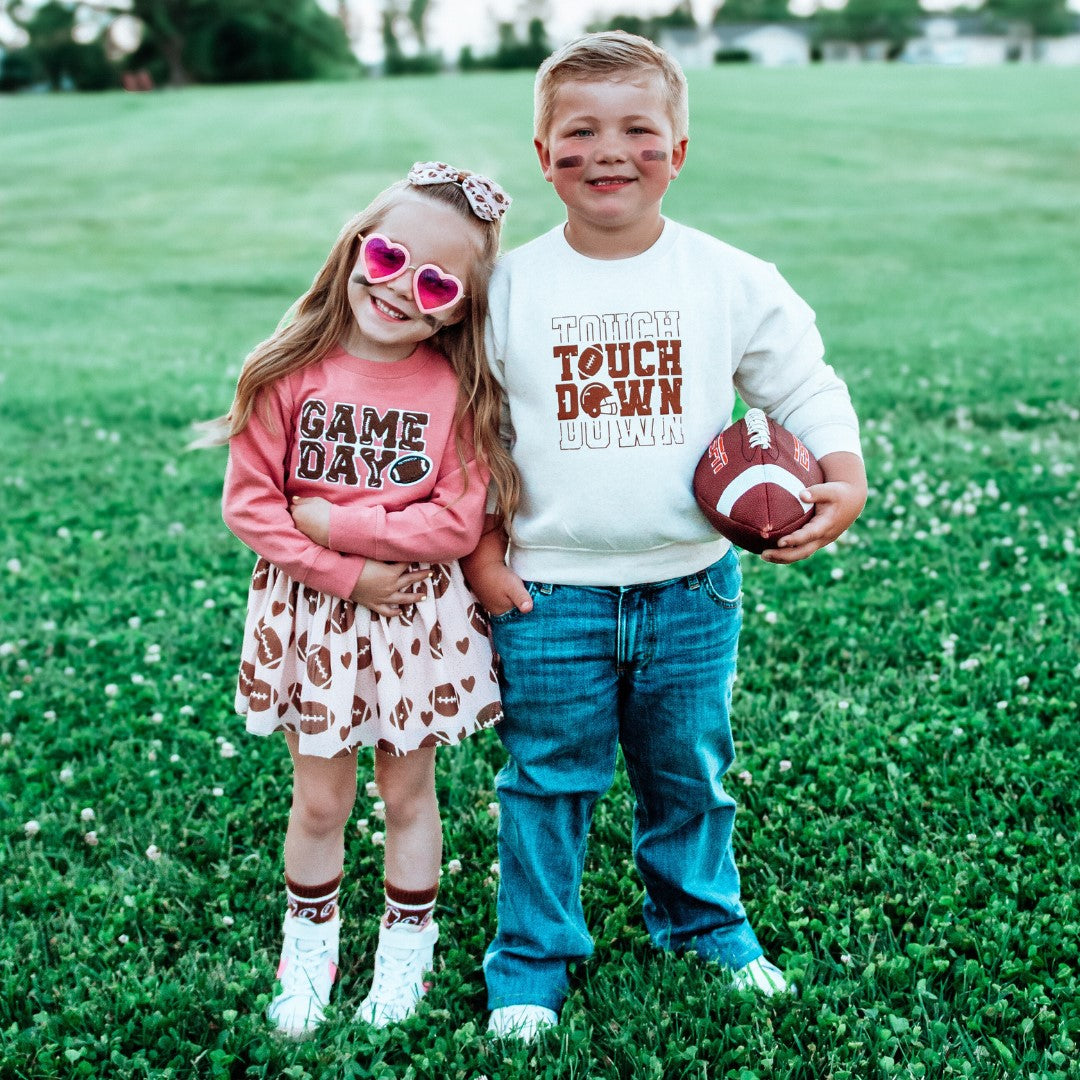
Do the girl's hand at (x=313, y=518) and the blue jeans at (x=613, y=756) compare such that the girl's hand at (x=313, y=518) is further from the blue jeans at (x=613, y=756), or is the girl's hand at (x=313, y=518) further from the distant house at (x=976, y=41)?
the distant house at (x=976, y=41)

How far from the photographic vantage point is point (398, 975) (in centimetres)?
294

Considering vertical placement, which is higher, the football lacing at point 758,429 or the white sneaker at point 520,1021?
the football lacing at point 758,429

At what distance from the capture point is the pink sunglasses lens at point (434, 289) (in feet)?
8.15

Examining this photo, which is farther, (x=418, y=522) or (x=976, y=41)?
(x=976, y=41)

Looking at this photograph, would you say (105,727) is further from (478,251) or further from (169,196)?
(169,196)

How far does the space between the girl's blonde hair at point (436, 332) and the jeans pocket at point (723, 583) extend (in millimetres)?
473

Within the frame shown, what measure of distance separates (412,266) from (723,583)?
0.99 metres

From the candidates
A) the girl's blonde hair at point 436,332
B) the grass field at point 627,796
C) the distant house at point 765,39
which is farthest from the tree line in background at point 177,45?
the girl's blonde hair at point 436,332

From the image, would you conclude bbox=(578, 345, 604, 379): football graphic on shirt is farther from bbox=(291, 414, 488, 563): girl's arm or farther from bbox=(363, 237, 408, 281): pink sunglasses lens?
bbox=(363, 237, 408, 281): pink sunglasses lens

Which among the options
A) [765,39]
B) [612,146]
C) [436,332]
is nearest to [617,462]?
[436,332]

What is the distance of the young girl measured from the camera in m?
2.58

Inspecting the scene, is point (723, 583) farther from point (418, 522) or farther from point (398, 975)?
point (398, 975)

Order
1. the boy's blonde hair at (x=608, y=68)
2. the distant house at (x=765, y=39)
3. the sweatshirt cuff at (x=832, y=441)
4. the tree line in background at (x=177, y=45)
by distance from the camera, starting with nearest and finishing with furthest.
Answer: the boy's blonde hair at (x=608, y=68) < the sweatshirt cuff at (x=832, y=441) < the tree line in background at (x=177, y=45) < the distant house at (x=765, y=39)

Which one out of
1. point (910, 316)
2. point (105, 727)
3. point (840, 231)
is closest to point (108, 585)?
point (105, 727)
